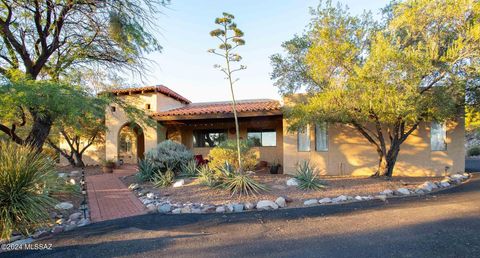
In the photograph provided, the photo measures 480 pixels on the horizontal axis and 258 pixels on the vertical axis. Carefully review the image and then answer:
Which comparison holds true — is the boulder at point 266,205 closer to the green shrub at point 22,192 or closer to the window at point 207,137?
the green shrub at point 22,192

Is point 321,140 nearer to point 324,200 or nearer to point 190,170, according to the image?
point 324,200

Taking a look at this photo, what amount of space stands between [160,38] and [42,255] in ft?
26.8

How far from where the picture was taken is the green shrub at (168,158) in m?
10.8

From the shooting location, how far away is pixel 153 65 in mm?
10578

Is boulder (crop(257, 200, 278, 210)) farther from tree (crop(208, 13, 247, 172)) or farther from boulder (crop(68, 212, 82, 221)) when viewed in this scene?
boulder (crop(68, 212, 82, 221))

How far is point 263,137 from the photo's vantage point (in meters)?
16.1

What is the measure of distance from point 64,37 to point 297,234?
36.0 ft

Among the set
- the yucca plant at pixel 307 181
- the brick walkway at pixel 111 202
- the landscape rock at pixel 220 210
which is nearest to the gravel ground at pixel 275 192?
the yucca plant at pixel 307 181

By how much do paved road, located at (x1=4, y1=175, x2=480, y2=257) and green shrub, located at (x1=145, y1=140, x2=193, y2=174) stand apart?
185 inches

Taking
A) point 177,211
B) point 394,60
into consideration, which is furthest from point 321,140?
point 177,211

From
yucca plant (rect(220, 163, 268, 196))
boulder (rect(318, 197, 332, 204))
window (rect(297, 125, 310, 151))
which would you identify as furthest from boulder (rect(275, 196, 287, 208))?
window (rect(297, 125, 310, 151))

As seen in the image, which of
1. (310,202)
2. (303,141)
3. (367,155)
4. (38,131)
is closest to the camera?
(310,202)

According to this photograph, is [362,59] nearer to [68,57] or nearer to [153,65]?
[153,65]

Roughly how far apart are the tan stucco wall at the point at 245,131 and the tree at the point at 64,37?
6926 millimetres
